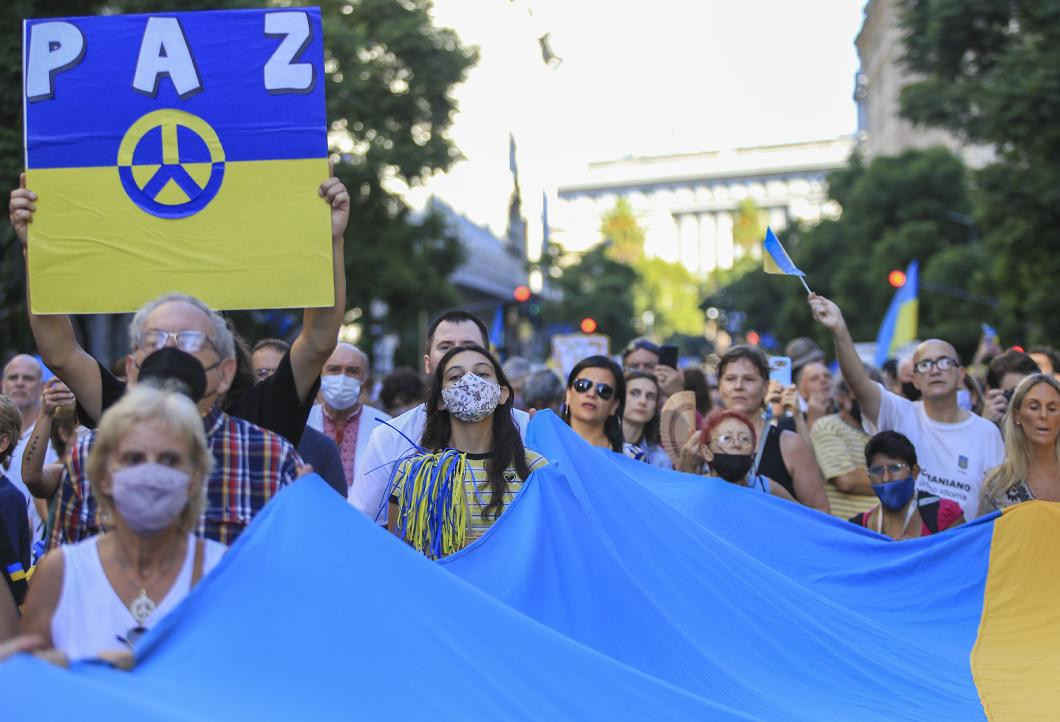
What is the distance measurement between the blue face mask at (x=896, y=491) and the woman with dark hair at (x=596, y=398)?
123cm

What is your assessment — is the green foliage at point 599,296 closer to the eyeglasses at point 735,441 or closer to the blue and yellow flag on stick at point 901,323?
the blue and yellow flag on stick at point 901,323

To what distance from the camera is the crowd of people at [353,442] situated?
305cm

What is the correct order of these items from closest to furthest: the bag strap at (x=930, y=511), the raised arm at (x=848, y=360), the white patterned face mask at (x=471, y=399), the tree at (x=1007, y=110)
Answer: the white patterned face mask at (x=471, y=399) < the bag strap at (x=930, y=511) < the raised arm at (x=848, y=360) < the tree at (x=1007, y=110)

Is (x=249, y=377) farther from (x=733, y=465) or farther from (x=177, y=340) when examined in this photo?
(x=733, y=465)

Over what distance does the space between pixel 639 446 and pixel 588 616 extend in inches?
128

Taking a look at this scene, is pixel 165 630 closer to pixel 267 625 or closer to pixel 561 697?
pixel 267 625

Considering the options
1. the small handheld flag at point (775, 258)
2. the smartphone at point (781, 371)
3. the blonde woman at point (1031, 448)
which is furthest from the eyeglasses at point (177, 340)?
the smartphone at point (781, 371)

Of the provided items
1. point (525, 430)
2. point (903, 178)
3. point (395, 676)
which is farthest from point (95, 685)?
point (903, 178)

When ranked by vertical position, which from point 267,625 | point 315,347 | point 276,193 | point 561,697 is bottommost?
point 561,697

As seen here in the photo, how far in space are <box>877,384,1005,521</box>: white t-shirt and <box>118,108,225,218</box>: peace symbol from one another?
12.2 feet

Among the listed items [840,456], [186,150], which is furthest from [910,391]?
[186,150]

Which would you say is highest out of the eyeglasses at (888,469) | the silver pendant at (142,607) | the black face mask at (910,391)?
the black face mask at (910,391)

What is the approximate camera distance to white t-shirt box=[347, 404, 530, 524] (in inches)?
200

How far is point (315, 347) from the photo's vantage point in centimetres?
420
